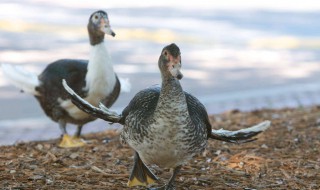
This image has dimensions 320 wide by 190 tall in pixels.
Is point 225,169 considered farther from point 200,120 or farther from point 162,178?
point 200,120

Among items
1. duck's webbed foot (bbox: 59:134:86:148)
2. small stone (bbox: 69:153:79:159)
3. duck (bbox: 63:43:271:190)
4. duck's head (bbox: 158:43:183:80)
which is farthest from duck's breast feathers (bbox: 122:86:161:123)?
duck's webbed foot (bbox: 59:134:86:148)

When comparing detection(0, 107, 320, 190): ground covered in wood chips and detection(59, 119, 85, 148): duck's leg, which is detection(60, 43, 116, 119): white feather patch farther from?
detection(0, 107, 320, 190): ground covered in wood chips

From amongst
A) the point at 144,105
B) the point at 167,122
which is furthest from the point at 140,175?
the point at 167,122

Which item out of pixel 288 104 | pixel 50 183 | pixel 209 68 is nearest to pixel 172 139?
pixel 50 183

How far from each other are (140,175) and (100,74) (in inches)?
69.2

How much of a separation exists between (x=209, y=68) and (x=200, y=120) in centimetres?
580

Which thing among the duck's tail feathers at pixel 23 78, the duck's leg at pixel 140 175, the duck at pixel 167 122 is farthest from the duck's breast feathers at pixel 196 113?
the duck's tail feathers at pixel 23 78

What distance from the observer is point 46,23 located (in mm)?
13219

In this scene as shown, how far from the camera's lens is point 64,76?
20.3 ft

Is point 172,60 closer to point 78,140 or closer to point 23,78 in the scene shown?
point 78,140

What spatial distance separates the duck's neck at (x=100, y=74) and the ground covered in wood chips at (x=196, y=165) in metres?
0.48

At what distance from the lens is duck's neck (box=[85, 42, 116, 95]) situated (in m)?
6.09

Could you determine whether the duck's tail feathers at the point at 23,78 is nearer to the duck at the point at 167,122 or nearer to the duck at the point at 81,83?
the duck at the point at 81,83

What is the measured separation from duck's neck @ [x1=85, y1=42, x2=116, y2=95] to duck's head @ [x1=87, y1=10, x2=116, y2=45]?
0.13 metres
